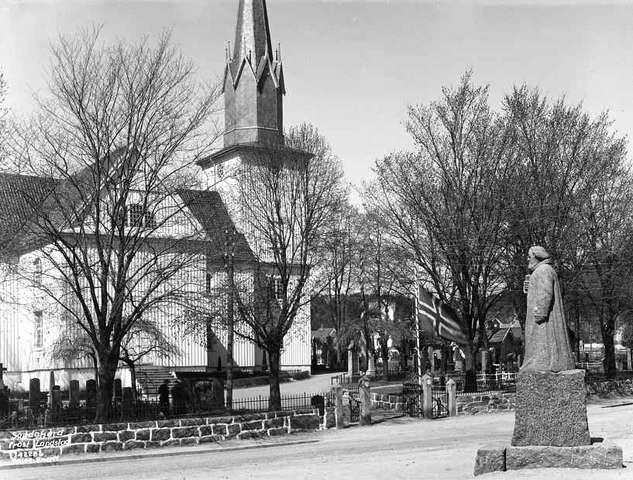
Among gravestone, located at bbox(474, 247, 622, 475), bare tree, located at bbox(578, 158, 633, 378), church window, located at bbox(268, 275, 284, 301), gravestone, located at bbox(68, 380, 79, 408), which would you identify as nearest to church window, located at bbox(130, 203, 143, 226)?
church window, located at bbox(268, 275, 284, 301)

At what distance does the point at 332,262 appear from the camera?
97.2ft

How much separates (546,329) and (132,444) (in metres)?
11.5

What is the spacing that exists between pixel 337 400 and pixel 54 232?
947 centimetres

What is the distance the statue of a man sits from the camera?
1214 cm

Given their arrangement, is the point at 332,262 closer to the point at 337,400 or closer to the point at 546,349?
the point at 337,400

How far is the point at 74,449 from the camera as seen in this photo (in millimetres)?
19031

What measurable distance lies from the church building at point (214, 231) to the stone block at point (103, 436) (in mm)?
4529

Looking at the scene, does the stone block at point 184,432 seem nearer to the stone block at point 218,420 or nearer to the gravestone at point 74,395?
the stone block at point 218,420

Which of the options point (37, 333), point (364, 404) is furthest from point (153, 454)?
point (37, 333)

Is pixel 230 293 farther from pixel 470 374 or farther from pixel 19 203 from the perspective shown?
pixel 470 374

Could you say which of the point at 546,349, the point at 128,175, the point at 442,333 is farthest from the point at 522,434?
the point at 442,333

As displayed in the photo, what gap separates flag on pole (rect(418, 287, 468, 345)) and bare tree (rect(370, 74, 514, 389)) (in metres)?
1.39

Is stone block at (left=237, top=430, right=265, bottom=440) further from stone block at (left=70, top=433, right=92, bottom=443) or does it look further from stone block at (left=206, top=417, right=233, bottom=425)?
stone block at (left=70, top=433, right=92, bottom=443)

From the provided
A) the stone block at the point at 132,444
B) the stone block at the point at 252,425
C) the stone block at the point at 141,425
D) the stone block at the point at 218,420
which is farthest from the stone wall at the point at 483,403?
the stone block at the point at 132,444
